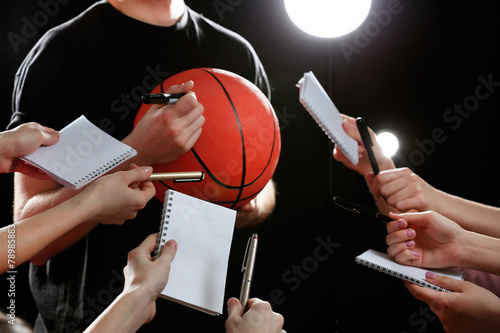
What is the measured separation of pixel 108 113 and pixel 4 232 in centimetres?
63

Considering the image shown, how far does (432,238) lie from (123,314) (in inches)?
34.2

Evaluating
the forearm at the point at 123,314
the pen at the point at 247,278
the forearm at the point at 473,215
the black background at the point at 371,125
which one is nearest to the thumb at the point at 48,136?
the forearm at the point at 123,314

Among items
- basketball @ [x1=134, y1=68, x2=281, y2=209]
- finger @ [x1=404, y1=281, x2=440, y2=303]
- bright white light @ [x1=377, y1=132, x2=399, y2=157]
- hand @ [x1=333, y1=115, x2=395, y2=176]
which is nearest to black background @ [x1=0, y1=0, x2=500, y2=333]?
bright white light @ [x1=377, y1=132, x2=399, y2=157]

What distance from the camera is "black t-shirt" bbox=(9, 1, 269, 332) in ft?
4.09

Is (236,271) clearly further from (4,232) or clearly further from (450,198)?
(4,232)

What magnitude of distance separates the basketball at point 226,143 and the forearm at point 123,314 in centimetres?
34

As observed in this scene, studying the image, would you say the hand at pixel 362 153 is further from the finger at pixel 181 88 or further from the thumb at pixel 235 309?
the thumb at pixel 235 309

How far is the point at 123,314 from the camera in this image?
80cm

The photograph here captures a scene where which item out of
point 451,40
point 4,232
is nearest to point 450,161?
point 451,40

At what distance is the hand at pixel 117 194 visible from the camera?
87 centimetres

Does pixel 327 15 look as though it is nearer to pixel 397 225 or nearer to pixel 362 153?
pixel 362 153

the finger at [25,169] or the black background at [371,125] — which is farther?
the black background at [371,125]

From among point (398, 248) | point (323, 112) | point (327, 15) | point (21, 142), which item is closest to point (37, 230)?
point (21, 142)

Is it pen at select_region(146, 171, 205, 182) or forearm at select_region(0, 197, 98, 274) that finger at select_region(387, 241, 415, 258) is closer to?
pen at select_region(146, 171, 205, 182)
